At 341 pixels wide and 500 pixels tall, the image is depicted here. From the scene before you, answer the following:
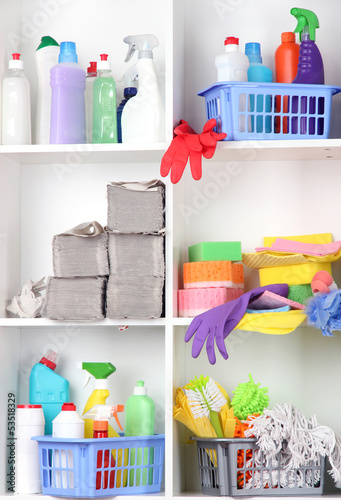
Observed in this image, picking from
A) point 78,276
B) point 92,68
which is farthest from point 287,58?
point 78,276

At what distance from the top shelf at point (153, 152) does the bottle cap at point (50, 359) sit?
0.48 metres

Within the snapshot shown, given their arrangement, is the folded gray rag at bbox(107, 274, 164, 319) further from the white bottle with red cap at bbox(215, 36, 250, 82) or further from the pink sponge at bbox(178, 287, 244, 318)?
A: the white bottle with red cap at bbox(215, 36, 250, 82)

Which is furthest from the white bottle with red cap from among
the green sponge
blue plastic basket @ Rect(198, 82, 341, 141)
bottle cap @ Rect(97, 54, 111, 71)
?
the green sponge

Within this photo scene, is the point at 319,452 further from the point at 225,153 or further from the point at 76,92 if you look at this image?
the point at 76,92

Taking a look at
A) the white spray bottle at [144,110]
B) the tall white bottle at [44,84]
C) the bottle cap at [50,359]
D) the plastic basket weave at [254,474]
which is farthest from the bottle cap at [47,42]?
the plastic basket weave at [254,474]

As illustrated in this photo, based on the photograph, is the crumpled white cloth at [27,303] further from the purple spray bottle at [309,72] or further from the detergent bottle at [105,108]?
the purple spray bottle at [309,72]

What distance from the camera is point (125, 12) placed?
1819 millimetres

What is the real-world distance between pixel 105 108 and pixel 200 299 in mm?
515

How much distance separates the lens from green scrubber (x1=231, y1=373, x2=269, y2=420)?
1510 mm

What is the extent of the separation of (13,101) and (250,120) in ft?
1.85

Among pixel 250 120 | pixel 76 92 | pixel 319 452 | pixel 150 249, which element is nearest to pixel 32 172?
pixel 76 92

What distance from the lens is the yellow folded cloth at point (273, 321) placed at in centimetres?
147

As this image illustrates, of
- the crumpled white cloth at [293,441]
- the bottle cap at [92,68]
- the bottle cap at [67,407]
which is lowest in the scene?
the crumpled white cloth at [293,441]

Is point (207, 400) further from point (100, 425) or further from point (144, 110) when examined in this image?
Answer: point (144, 110)
